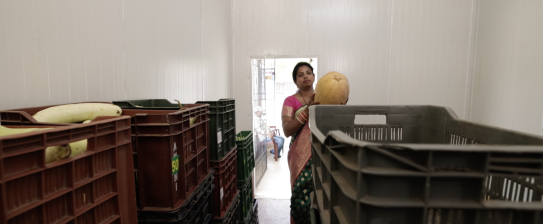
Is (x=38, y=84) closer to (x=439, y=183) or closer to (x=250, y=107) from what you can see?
(x=439, y=183)

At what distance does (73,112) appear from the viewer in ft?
3.09

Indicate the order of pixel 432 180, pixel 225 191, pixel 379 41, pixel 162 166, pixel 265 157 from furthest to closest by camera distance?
pixel 265 157 < pixel 379 41 < pixel 225 191 < pixel 162 166 < pixel 432 180

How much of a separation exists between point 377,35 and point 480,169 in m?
3.37

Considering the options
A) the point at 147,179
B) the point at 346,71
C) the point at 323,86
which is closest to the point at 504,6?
the point at 346,71

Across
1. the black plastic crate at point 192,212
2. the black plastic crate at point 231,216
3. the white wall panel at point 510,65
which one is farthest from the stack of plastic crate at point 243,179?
the white wall panel at point 510,65

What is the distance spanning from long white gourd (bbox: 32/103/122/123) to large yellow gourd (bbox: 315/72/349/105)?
1.14m

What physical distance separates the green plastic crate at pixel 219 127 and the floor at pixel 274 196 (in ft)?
5.55

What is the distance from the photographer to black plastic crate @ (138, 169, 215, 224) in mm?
932

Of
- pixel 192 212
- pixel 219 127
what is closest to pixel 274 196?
pixel 219 127

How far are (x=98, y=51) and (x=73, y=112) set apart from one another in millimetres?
506

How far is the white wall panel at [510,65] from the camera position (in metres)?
2.32

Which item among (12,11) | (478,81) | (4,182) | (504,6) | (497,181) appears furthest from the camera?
(478,81)

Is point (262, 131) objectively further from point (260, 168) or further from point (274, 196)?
point (274, 196)

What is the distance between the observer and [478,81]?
3.30 metres
